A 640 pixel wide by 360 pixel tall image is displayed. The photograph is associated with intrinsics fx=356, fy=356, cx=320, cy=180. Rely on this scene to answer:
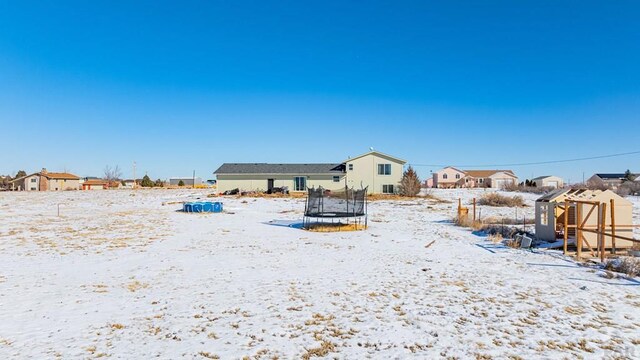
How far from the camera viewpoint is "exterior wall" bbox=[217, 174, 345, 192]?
158 feet

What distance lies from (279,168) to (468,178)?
60.2 metres

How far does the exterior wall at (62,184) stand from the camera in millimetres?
74125

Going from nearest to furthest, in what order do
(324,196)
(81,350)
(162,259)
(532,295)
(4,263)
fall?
(81,350), (532,295), (4,263), (162,259), (324,196)

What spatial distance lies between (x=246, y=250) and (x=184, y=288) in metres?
4.64

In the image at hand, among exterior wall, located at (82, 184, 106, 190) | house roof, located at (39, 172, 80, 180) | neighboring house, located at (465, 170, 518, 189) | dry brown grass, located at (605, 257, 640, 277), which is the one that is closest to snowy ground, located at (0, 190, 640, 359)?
dry brown grass, located at (605, 257, 640, 277)

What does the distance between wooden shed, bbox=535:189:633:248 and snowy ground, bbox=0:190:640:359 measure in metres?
2.06

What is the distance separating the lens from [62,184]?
251 ft

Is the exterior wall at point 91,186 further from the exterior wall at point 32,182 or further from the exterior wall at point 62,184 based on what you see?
the exterior wall at point 32,182

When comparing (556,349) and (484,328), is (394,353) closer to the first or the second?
(484,328)

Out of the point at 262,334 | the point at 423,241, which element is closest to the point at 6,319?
the point at 262,334

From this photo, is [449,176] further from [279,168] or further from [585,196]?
[585,196]

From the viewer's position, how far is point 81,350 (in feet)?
17.5

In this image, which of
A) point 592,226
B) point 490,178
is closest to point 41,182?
point 592,226

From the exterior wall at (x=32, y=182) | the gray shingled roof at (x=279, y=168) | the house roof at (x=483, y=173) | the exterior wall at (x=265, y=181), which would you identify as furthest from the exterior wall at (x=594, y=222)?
the exterior wall at (x=32, y=182)
